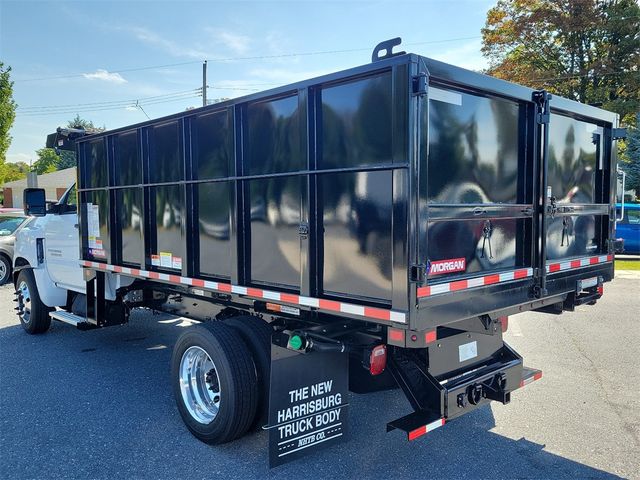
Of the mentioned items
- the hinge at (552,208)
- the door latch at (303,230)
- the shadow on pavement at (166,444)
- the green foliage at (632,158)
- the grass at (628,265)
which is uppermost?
the green foliage at (632,158)

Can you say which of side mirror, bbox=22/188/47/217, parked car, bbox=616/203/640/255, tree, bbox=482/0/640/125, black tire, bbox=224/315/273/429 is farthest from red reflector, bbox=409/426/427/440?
→ tree, bbox=482/0/640/125

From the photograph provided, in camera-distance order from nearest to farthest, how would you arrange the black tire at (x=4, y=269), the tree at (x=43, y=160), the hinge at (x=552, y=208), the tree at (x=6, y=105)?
1. the hinge at (x=552, y=208)
2. the black tire at (x=4, y=269)
3. the tree at (x=6, y=105)
4. the tree at (x=43, y=160)

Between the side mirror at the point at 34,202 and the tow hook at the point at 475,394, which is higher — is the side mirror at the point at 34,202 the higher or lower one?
the higher one

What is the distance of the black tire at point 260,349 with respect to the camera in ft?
13.2

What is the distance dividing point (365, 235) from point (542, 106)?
6.05 feet

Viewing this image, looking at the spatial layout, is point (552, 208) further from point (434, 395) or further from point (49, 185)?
point (49, 185)

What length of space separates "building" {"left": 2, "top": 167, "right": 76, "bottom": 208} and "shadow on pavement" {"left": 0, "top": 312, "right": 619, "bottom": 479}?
41.8 m

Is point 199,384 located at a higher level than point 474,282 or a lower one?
lower

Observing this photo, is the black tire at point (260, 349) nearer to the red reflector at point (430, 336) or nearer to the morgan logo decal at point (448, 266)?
the red reflector at point (430, 336)

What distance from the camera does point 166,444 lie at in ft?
13.9

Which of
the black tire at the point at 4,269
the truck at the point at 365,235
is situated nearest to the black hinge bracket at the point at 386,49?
the truck at the point at 365,235

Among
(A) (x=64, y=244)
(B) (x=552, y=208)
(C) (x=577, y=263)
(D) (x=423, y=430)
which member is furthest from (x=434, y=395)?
(A) (x=64, y=244)

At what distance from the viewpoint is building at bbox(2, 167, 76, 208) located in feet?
163

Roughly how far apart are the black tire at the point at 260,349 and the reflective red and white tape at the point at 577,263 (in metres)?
2.22
